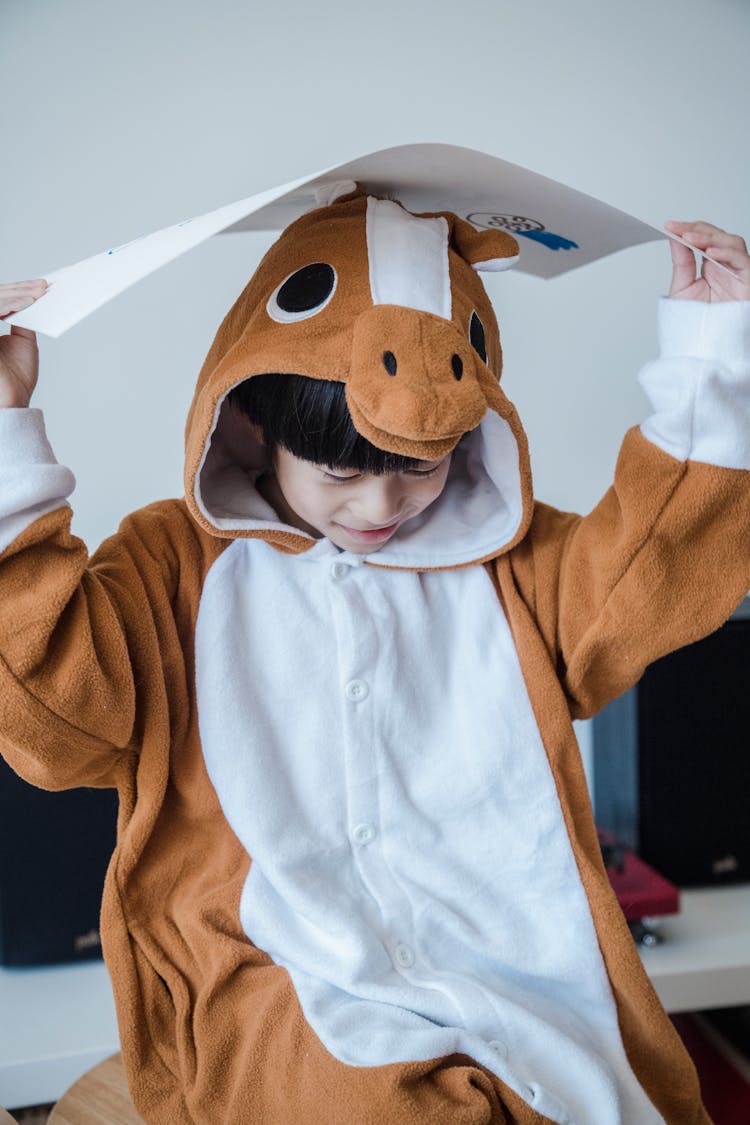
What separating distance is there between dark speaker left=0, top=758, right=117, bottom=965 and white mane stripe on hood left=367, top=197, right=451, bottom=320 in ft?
2.19

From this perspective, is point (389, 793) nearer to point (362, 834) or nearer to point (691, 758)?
point (362, 834)

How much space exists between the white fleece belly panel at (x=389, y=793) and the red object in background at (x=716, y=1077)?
0.58m

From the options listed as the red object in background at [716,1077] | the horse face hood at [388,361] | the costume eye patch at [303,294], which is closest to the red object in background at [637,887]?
the red object in background at [716,1077]

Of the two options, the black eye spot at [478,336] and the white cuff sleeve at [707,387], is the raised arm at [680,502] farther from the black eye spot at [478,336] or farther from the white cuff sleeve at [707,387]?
the black eye spot at [478,336]

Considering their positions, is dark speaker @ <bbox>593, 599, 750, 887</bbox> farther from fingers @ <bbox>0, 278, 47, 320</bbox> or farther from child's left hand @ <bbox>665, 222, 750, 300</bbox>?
fingers @ <bbox>0, 278, 47, 320</bbox>

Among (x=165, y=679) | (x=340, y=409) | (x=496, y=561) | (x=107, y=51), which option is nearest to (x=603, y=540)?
(x=496, y=561)

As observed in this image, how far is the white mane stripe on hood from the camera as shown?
0.75 metres

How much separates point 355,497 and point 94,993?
26.8 inches

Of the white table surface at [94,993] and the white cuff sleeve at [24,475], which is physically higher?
the white cuff sleeve at [24,475]

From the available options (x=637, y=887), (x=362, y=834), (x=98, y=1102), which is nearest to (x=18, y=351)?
(x=362, y=834)

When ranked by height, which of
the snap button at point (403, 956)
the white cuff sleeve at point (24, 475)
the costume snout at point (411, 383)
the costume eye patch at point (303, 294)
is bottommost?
the snap button at point (403, 956)

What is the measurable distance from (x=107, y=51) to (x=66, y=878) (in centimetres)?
90

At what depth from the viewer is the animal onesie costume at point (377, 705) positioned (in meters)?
0.72

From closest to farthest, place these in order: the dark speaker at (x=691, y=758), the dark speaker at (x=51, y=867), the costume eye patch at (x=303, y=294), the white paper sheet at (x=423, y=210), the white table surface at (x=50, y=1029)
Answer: the white paper sheet at (x=423, y=210) < the costume eye patch at (x=303, y=294) < the white table surface at (x=50, y=1029) < the dark speaker at (x=51, y=867) < the dark speaker at (x=691, y=758)
